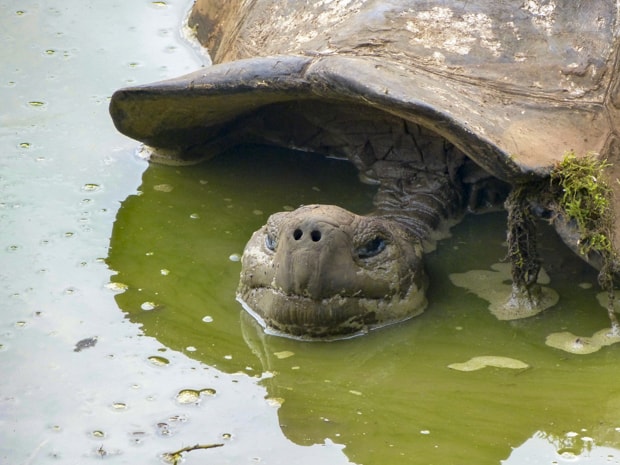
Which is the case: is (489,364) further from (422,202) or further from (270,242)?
(422,202)

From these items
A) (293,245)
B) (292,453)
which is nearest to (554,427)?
(292,453)

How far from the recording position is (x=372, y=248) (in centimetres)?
385

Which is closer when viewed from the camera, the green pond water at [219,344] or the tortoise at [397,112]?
the green pond water at [219,344]

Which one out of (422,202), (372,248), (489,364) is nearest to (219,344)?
(372,248)

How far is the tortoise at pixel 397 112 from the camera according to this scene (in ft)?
12.2

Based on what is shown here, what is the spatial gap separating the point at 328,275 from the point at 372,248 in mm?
232

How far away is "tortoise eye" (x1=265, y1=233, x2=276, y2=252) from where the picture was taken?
3.87m

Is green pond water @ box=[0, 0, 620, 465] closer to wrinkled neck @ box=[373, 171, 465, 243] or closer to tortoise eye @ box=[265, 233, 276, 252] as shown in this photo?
wrinkled neck @ box=[373, 171, 465, 243]

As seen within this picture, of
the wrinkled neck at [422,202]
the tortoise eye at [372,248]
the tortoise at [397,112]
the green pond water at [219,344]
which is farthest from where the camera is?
the wrinkled neck at [422,202]

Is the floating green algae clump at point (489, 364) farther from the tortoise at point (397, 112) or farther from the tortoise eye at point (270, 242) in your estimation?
the tortoise eye at point (270, 242)

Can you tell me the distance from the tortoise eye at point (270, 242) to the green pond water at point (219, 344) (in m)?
0.23

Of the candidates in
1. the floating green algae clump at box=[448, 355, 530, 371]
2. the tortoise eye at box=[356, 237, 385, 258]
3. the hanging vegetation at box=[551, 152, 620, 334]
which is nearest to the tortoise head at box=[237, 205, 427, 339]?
the tortoise eye at box=[356, 237, 385, 258]

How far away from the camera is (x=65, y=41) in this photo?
611 centimetres

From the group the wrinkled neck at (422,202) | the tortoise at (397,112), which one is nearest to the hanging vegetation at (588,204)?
the tortoise at (397,112)
